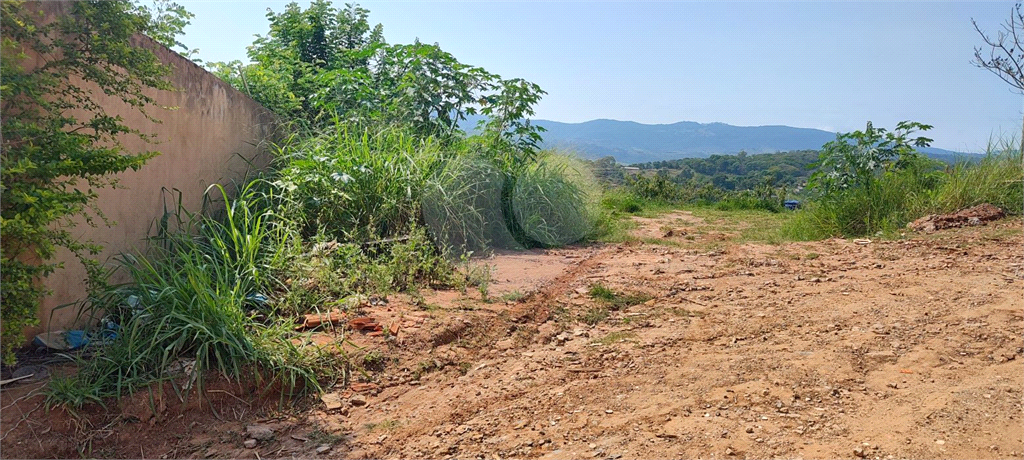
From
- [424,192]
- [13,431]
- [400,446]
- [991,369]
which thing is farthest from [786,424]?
[424,192]

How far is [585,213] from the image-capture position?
7863 millimetres

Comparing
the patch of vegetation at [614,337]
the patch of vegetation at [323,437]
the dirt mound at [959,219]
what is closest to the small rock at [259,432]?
the patch of vegetation at [323,437]

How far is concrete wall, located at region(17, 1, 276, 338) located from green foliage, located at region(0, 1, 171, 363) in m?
0.19

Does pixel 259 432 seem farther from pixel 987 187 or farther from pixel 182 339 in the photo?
pixel 987 187

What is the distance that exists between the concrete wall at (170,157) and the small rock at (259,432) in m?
1.25

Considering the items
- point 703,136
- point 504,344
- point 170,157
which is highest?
point 703,136

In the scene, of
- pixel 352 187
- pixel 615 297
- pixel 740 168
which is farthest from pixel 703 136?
pixel 615 297

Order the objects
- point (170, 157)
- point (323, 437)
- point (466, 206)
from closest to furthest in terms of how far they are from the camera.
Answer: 1. point (323, 437)
2. point (170, 157)
3. point (466, 206)

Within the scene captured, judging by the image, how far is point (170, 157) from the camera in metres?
4.46

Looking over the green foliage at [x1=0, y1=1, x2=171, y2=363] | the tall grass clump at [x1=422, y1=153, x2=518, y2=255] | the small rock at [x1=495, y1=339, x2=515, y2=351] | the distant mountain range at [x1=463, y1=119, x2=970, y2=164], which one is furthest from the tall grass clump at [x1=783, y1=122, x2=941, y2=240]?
the distant mountain range at [x1=463, y1=119, x2=970, y2=164]

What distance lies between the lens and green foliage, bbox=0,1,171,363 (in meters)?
2.65

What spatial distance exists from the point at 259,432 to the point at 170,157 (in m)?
2.39

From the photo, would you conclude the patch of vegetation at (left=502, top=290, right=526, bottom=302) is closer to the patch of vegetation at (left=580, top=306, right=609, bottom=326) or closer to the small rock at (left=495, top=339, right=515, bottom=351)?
the patch of vegetation at (left=580, top=306, right=609, bottom=326)

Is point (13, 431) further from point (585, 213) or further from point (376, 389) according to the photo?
point (585, 213)
